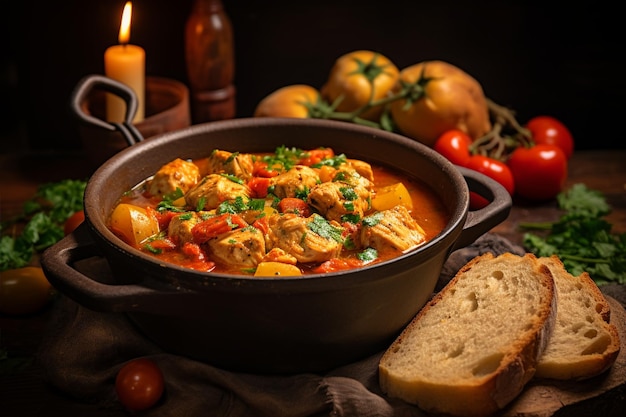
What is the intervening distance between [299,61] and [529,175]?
197 cm

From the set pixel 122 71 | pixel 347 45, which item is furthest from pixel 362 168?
pixel 347 45

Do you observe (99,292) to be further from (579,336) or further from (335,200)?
(579,336)

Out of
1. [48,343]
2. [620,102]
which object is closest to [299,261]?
[48,343]

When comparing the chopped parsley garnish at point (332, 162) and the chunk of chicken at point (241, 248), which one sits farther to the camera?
the chopped parsley garnish at point (332, 162)

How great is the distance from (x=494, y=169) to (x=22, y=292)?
9.26 feet

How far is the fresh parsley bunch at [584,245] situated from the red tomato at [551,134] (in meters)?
0.84

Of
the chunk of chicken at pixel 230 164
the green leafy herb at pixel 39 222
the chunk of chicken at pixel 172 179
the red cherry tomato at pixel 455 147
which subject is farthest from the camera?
the red cherry tomato at pixel 455 147

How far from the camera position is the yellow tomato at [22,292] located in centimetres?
390

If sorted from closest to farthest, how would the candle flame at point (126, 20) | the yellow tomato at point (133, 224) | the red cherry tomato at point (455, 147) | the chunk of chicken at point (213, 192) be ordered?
the yellow tomato at point (133, 224)
the chunk of chicken at point (213, 192)
the candle flame at point (126, 20)
the red cherry tomato at point (455, 147)

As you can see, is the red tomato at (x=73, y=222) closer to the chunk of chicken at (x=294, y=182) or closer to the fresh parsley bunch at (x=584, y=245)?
the chunk of chicken at (x=294, y=182)

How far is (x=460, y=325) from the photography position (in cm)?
344

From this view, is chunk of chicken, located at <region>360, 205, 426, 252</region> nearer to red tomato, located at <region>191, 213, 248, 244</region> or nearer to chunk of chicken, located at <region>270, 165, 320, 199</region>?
chunk of chicken, located at <region>270, 165, 320, 199</region>

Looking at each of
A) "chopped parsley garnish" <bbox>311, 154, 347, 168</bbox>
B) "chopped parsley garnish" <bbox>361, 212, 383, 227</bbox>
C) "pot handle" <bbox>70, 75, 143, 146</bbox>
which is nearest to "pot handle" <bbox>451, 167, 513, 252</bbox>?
"chopped parsley garnish" <bbox>361, 212, 383, 227</bbox>

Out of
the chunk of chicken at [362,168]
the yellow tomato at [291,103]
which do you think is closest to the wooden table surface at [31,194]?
the chunk of chicken at [362,168]
